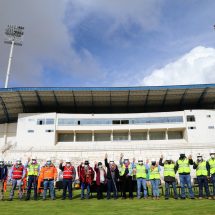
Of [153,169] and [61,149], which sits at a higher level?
[61,149]

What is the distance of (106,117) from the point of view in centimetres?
5747

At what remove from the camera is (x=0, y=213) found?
340 inches

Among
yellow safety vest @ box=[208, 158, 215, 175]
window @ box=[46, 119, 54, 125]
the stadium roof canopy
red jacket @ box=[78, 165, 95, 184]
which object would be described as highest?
the stadium roof canopy

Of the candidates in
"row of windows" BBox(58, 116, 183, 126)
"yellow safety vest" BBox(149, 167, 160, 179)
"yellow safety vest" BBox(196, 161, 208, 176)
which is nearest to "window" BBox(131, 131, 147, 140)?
"row of windows" BBox(58, 116, 183, 126)

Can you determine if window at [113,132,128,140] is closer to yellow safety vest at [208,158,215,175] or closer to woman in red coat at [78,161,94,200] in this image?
woman in red coat at [78,161,94,200]

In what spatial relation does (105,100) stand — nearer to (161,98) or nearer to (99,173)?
(161,98)

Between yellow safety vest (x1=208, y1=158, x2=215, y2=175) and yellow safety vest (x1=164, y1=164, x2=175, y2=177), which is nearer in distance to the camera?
yellow safety vest (x1=208, y1=158, x2=215, y2=175)

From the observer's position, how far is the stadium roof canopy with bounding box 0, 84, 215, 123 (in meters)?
54.8

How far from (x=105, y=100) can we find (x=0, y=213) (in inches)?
1978

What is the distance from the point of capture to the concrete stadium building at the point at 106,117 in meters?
54.7

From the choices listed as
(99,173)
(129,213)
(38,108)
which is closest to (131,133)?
(38,108)

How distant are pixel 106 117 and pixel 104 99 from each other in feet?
13.5

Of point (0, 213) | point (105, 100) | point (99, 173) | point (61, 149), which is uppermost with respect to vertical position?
point (105, 100)

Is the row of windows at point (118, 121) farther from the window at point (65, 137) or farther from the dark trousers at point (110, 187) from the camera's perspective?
the dark trousers at point (110, 187)
